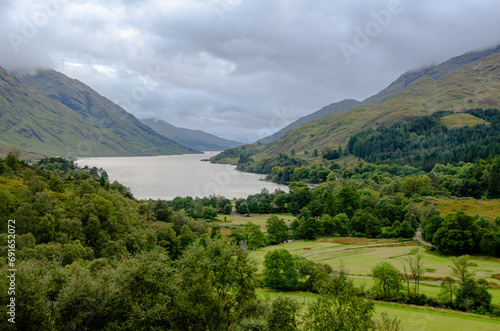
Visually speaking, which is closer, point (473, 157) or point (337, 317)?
point (337, 317)

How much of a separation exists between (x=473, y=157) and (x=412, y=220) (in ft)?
361

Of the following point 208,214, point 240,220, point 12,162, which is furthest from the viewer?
point 240,220

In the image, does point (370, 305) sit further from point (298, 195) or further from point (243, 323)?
point (298, 195)

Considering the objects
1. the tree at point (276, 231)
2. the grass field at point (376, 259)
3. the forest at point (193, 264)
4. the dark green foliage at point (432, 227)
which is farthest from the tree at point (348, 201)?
the dark green foliage at point (432, 227)

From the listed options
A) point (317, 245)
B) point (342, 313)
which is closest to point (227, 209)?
point (317, 245)

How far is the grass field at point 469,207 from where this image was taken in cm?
7469

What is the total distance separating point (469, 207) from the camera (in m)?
79.6

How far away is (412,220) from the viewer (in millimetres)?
75688

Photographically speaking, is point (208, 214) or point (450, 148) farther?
point (450, 148)

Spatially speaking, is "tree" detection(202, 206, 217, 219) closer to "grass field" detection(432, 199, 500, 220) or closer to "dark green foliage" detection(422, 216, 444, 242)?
"dark green foliage" detection(422, 216, 444, 242)

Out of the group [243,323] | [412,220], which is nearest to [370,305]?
[243,323]

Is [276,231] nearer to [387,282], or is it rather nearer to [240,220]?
[240,220]

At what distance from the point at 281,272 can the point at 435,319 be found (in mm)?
19661

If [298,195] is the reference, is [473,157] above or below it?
above
